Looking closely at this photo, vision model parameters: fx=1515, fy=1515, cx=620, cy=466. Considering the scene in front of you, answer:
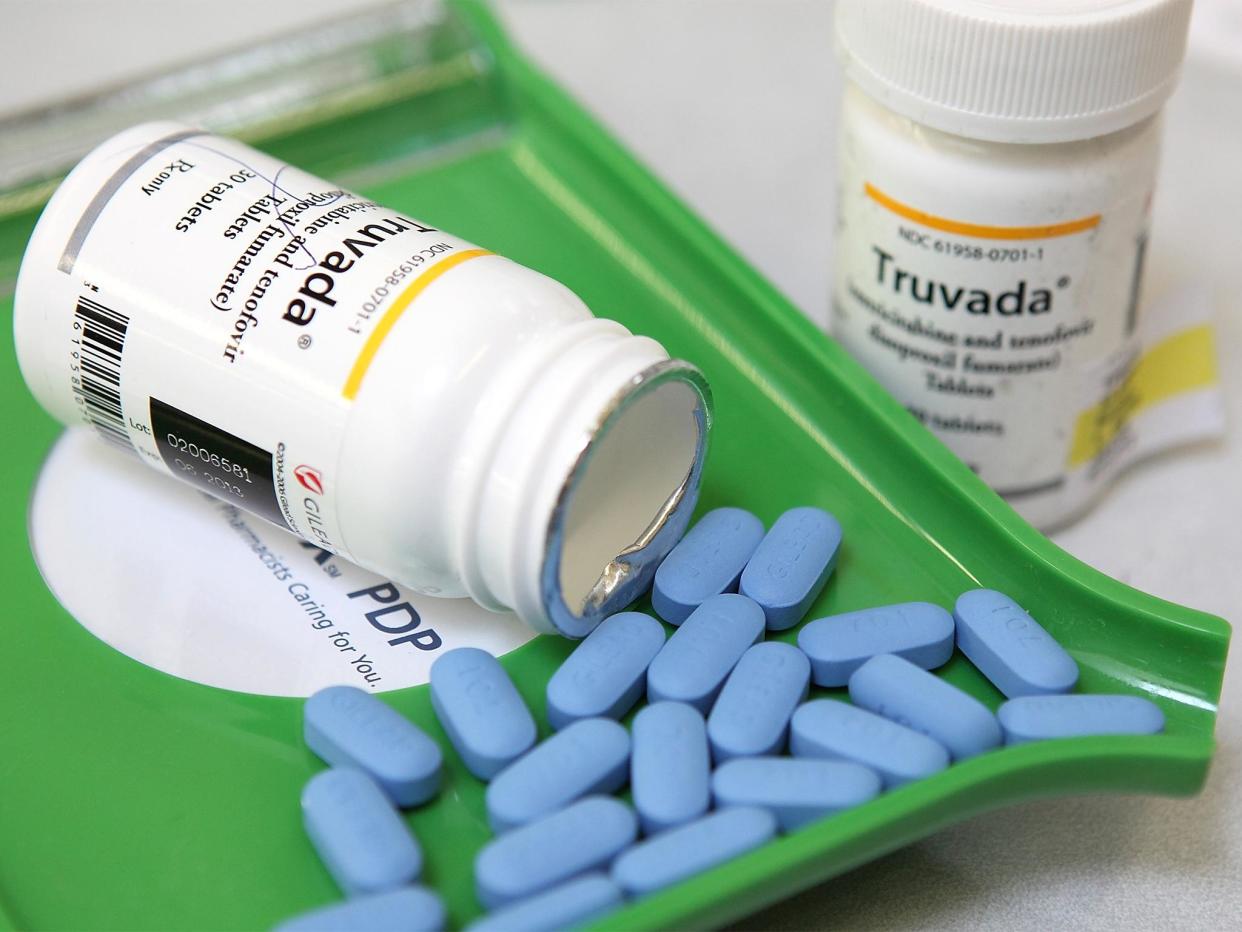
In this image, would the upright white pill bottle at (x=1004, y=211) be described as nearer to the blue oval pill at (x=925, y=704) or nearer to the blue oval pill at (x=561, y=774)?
the blue oval pill at (x=925, y=704)

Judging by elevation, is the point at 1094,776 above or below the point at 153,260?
below

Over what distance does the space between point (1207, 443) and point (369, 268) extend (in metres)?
0.62

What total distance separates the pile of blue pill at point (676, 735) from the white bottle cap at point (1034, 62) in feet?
0.83

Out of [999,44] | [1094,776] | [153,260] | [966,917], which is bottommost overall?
[966,917]

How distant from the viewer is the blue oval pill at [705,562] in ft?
2.67

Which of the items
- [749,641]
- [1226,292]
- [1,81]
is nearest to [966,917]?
[749,641]

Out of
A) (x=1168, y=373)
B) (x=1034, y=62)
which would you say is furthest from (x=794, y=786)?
(x=1168, y=373)

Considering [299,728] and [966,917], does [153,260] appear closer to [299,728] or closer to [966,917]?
[299,728]

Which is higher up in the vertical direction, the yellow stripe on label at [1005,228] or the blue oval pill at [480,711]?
the yellow stripe on label at [1005,228]

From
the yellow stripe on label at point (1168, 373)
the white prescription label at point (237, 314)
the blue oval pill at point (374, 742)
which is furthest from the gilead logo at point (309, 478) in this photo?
the yellow stripe on label at point (1168, 373)

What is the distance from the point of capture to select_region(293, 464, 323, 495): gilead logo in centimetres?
75

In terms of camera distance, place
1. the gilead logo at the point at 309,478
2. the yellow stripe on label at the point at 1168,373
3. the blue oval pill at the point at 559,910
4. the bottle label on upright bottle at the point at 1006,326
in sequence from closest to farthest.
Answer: the blue oval pill at the point at 559,910, the gilead logo at the point at 309,478, the bottle label on upright bottle at the point at 1006,326, the yellow stripe on label at the point at 1168,373

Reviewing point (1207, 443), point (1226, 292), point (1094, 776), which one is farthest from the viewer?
point (1226, 292)

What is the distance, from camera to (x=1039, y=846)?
80cm
